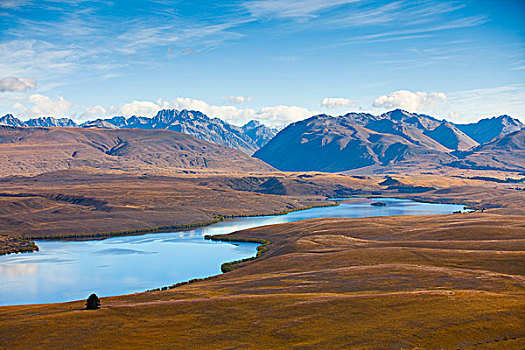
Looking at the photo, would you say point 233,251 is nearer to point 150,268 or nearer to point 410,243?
point 150,268

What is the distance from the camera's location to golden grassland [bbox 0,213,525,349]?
39.4 metres

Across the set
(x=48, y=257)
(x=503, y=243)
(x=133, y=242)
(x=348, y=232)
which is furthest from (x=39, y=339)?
(x=133, y=242)

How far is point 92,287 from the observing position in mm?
88562

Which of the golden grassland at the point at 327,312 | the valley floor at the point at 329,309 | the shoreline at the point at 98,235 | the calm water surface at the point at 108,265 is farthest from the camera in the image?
the shoreline at the point at 98,235

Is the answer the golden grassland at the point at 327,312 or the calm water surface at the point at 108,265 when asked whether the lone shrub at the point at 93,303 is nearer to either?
the golden grassland at the point at 327,312

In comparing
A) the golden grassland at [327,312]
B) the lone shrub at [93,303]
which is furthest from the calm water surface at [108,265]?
the lone shrub at [93,303]

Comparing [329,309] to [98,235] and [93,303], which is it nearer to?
[93,303]

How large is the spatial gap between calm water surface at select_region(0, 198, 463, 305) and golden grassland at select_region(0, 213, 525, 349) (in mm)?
24943

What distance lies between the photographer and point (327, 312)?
46.1 meters

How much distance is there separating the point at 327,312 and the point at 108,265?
241 feet

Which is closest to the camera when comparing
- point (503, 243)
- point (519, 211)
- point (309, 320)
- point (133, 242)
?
point (309, 320)

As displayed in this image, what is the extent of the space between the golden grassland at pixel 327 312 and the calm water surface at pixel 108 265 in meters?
24.9

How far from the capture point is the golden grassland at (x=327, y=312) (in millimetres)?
39406

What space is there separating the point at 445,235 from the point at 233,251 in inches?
1902
